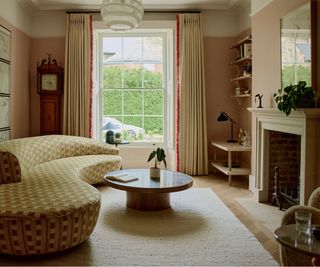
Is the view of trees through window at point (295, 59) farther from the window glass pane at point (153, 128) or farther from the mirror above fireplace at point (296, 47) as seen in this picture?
the window glass pane at point (153, 128)

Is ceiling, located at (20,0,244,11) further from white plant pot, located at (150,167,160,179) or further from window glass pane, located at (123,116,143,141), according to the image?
white plant pot, located at (150,167,160,179)

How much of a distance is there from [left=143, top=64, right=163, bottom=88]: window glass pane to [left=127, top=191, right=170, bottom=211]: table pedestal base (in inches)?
115

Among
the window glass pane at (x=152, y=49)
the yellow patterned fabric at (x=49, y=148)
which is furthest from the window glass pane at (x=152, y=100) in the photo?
the yellow patterned fabric at (x=49, y=148)

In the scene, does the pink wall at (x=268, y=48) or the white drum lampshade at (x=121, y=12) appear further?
the pink wall at (x=268, y=48)

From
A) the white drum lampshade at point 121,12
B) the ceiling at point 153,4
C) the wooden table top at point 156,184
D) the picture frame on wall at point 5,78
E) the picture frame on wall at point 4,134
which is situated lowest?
the wooden table top at point 156,184

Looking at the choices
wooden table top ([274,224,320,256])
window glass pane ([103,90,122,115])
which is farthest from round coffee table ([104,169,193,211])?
window glass pane ([103,90,122,115])

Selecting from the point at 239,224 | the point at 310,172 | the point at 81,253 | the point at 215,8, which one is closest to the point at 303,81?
the point at 310,172

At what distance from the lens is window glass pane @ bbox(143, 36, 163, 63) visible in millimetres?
6285

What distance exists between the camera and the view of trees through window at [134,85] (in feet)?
20.6

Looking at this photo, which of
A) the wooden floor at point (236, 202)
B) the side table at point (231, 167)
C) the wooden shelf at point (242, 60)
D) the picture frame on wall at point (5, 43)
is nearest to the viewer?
the wooden floor at point (236, 202)

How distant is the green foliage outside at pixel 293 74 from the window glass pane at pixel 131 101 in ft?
10.1

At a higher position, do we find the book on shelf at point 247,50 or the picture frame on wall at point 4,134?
the book on shelf at point 247,50

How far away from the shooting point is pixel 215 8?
6.00 m

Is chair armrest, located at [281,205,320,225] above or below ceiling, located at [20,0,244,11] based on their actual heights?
below
